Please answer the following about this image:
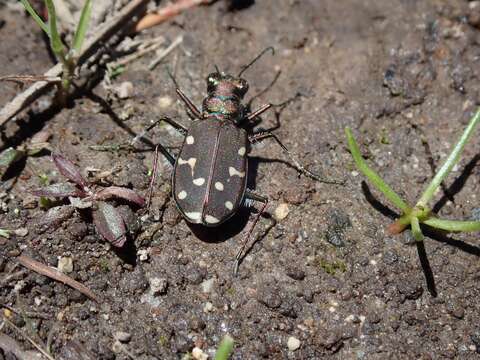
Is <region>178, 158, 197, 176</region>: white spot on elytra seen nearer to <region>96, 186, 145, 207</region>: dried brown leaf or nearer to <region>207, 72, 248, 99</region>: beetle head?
<region>96, 186, 145, 207</region>: dried brown leaf

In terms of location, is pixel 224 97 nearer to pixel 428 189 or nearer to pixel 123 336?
pixel 428 189

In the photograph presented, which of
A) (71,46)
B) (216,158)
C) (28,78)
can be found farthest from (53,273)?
(71,46)

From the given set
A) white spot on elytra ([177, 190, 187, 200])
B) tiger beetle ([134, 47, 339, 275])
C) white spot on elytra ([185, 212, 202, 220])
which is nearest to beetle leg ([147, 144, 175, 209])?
tiger beetle ([134, 47, 339, 275])

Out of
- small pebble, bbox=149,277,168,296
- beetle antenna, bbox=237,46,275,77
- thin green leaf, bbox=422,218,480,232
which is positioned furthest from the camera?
beetle antenna, bbox=237,46,275,77

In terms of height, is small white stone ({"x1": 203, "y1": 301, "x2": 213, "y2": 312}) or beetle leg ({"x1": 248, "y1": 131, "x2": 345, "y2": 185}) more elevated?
beetle leg ({"x1": 248, "y1": 131, "x2": 345, "y2": 185})

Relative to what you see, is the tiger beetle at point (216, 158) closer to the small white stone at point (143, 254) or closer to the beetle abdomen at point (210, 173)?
the beetle abdomen at point (210, 173)

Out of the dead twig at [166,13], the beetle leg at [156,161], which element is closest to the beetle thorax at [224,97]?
the beetle leg at [156,161]
